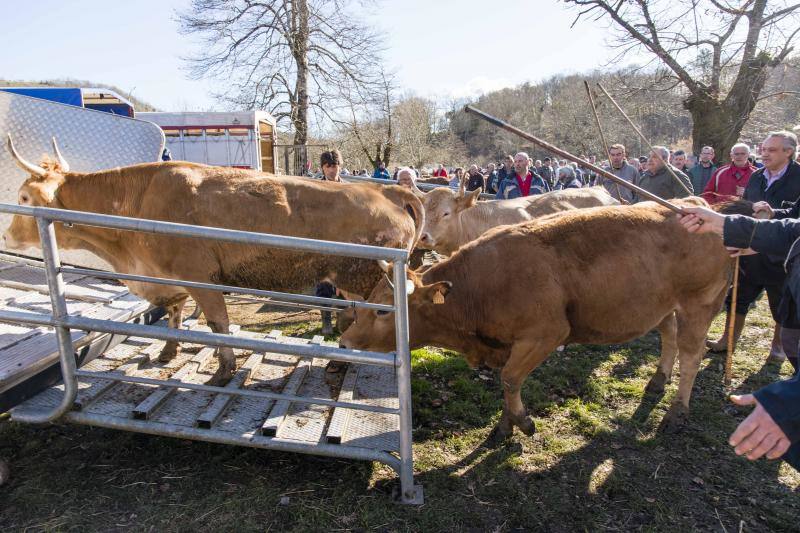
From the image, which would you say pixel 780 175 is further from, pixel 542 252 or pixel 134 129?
pixel 134 129

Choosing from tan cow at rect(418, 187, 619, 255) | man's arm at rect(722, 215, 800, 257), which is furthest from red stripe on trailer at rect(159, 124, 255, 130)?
man's arm at rect(722, 215, 800, 257)

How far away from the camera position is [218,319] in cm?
428

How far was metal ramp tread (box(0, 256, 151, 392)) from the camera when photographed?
3.47 m

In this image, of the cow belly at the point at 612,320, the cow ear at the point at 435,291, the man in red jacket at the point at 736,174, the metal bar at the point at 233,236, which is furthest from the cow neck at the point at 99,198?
the man in red jacket at the point at 736,174

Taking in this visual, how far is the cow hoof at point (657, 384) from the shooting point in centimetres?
513

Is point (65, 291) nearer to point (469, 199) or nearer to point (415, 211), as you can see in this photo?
point (415, 211)

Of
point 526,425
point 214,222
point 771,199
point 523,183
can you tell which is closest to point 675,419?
point 526,425

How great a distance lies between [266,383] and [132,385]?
3.44 feet

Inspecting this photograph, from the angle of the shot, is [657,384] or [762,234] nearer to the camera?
[762,234]

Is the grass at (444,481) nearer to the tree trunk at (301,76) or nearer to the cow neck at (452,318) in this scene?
the cow neck at (452,318)

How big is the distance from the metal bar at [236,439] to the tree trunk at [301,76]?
22084 mm

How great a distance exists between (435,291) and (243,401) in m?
1.70

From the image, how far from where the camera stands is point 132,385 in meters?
3.96

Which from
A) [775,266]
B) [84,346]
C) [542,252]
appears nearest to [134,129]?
[84,346]
